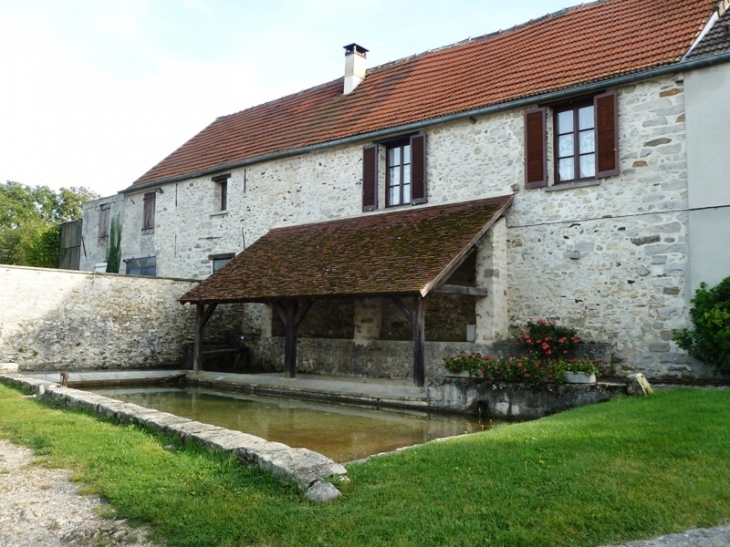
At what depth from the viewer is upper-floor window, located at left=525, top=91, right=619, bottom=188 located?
32.1 ft

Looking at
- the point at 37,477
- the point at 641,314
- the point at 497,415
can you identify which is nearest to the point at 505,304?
the point at 641,314

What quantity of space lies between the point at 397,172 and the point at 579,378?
6.53 meters

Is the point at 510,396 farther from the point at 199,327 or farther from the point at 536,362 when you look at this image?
the point at 199,327

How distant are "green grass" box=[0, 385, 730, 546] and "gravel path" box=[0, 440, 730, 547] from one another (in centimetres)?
11

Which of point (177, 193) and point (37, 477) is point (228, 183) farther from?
point (37, 477)

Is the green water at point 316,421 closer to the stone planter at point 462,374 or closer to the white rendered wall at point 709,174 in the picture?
the stone planter at point 462,374

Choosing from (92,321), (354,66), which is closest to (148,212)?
(92,321)

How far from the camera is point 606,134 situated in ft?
32.1

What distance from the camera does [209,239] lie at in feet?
53.4

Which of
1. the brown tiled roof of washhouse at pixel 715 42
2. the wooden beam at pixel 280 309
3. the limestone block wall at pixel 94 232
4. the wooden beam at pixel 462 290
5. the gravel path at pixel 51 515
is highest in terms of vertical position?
the brown tiled roof of washhouse at pixel 715 42

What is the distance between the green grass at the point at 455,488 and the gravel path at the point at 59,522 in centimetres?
11

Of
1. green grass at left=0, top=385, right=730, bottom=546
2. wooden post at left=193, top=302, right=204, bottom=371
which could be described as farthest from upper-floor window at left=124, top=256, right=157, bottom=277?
green grass at left=0, top=385, right=730, bottom=546

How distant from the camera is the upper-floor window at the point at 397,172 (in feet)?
40.0

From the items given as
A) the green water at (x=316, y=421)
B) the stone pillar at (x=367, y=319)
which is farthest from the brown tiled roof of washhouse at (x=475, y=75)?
the green water at (x=316, y=421)
